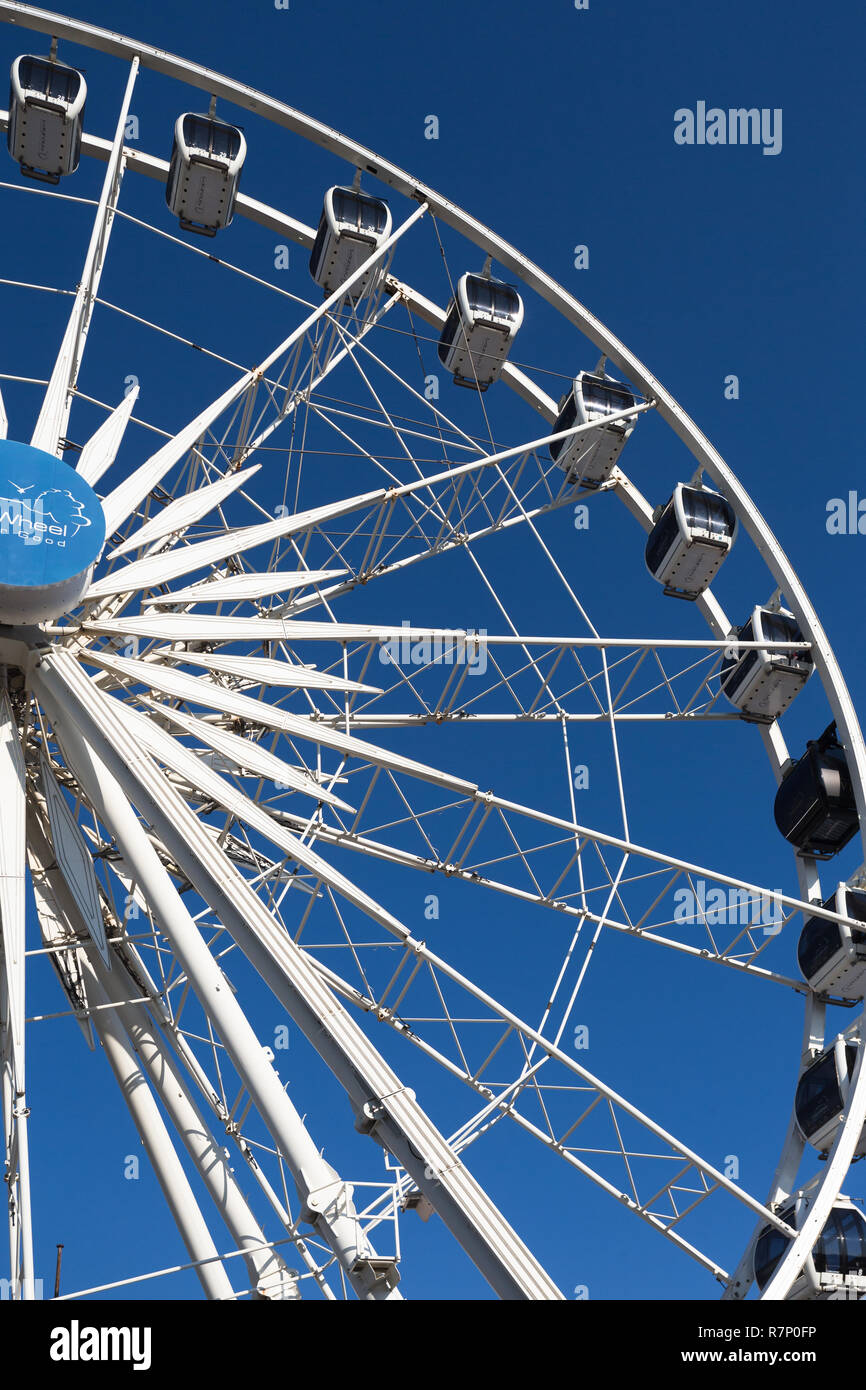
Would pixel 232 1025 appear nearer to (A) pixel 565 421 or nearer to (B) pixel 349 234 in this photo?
(A) pixel 565 421

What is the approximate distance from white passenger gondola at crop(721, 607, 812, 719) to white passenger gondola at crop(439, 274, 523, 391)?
19.0 ft

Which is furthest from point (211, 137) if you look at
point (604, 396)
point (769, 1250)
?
point (769, 1250)

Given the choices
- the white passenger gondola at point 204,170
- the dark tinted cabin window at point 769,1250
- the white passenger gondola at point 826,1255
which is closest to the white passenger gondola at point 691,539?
the white passenger gondola at point 204,170

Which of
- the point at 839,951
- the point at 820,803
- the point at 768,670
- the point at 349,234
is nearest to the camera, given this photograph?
the point at 839,951

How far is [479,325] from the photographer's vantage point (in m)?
23.5

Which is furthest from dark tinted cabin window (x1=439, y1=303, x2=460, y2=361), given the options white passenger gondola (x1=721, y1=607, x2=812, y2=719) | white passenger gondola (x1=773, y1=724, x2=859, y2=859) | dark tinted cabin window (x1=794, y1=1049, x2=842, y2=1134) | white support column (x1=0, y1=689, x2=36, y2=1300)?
dark tinted cabin window (x1=794, y1=1049, x2=842, y2=1134)

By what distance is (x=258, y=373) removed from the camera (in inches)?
776

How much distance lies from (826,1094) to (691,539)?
27.3 ft

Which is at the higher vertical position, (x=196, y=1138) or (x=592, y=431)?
(x=592, y=431)

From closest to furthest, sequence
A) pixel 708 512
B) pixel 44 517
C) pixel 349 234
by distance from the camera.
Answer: pixel 44 517, pixel 349 234, pixel 708 512

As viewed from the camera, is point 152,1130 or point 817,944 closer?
point 152,1130

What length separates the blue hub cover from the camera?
15.0m

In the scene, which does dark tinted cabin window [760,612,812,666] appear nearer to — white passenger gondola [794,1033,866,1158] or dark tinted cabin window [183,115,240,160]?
white passenger gondola [794,1033,866,1158]

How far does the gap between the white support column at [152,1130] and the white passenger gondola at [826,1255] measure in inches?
249
